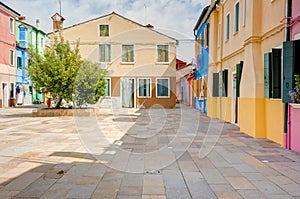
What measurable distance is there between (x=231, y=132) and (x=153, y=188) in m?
6.06

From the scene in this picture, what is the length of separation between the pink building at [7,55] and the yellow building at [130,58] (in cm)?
542

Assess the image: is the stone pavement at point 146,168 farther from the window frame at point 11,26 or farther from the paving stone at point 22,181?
the window frame at point 11,26

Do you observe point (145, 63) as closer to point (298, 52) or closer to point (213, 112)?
point (213, 112)

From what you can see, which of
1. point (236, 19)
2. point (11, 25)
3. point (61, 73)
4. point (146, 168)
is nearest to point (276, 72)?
point (146, 168)

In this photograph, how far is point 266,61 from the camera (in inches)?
303

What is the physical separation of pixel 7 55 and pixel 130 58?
34.0ft

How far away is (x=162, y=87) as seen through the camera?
22.6m

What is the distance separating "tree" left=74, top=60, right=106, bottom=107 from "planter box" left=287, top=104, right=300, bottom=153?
35.8 ft

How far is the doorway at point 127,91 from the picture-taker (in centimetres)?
2272

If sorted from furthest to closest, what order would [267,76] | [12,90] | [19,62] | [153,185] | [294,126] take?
[19,62]
[12,90]
[267,76]
[294,126]
[153,185]

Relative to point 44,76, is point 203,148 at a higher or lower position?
lower

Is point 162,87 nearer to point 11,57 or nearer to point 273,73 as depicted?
point 11,57

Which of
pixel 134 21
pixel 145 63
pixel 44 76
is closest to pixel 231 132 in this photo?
pixel 44 76

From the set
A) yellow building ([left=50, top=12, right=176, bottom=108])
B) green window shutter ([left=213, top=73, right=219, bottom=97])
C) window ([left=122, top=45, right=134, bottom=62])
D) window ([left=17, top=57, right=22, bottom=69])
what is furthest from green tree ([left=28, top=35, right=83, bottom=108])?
window ([left=17, top=57, right=22, bottom=69])
